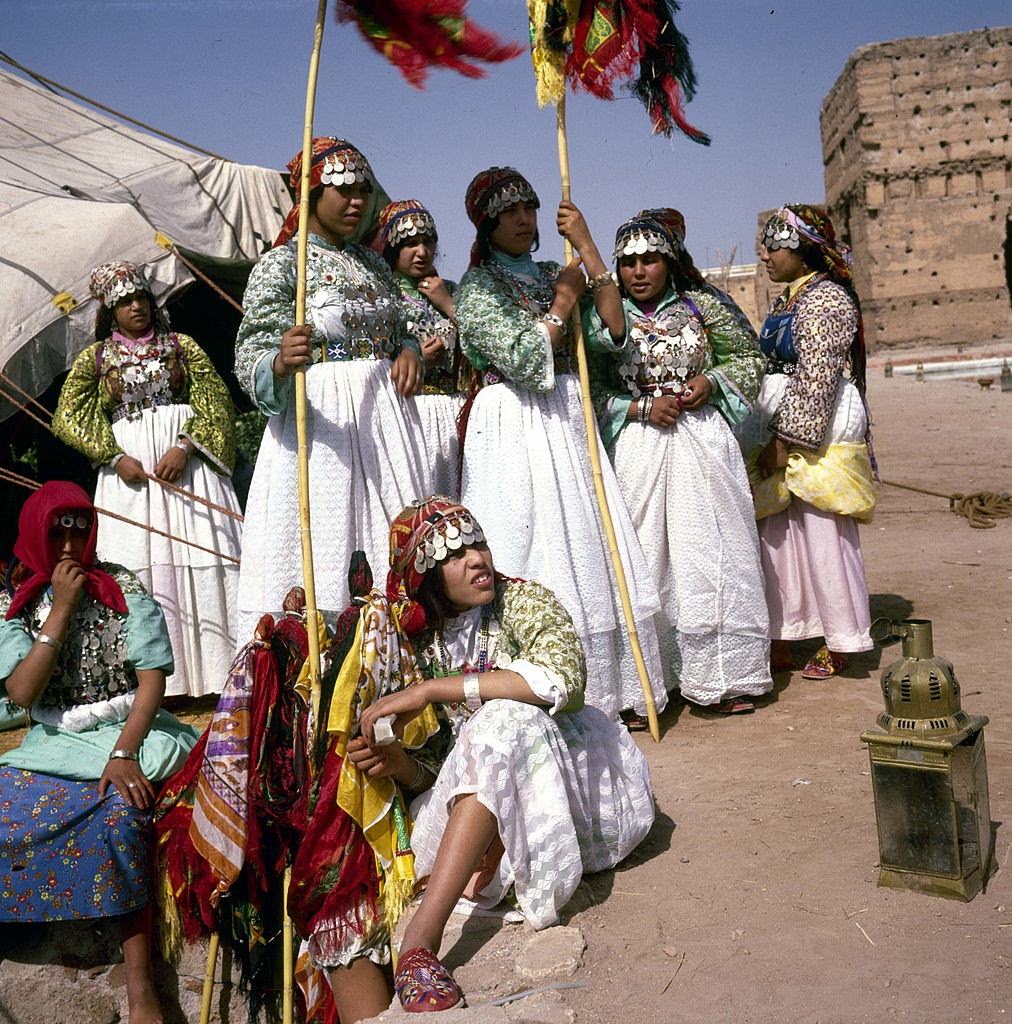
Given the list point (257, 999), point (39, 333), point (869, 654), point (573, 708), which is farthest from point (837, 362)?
point (39, 333)

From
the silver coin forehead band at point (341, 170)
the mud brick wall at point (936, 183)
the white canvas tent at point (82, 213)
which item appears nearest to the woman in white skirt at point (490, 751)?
the silver coin forehead band at point (341, 170)

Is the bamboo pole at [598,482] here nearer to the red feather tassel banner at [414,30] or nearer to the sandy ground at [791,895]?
the sandy ground at [791,895]

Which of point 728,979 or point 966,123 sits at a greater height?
point 966,123

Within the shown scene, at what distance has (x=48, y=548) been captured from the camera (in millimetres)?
3252

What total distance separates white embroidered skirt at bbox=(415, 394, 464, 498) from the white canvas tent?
2.20 m

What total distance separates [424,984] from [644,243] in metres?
2.85

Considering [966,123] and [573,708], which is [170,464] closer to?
[573,708]

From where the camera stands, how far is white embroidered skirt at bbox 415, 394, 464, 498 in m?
4.20

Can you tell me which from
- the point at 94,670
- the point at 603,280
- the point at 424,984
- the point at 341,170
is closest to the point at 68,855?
the point at 94,670

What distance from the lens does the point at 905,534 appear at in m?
7.93

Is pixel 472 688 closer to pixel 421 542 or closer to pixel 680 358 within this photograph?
pixel 421 542

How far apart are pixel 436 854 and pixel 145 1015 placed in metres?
0.96

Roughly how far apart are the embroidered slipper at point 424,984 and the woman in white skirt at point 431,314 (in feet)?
6.42

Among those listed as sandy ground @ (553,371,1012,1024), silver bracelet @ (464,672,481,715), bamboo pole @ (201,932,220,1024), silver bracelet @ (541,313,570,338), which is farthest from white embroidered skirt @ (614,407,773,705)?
bamboo pole @ (201,932,220,1024)
